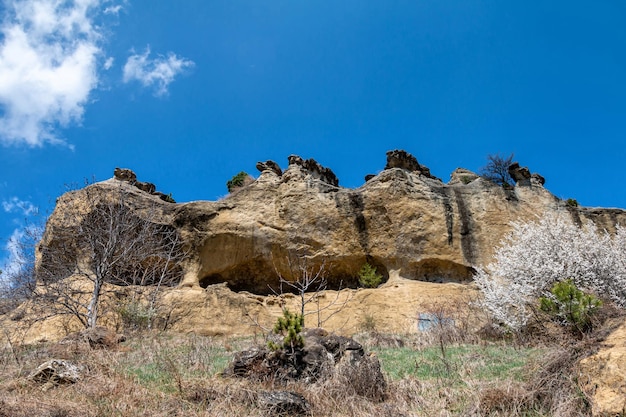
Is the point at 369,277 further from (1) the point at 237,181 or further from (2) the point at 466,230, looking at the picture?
(1) the point at 237,181

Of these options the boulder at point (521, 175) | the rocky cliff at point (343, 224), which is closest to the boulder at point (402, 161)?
the rocky cliff at point (343, 224)

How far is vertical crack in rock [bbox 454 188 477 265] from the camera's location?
67.2ft

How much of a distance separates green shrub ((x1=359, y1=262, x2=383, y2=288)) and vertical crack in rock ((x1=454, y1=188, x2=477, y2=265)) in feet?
12.4

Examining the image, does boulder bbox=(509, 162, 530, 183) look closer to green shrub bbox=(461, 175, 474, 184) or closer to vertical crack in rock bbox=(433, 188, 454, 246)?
green shrub bbox=(461, 175, 474, 184)

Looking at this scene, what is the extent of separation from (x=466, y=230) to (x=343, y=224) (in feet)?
17.5

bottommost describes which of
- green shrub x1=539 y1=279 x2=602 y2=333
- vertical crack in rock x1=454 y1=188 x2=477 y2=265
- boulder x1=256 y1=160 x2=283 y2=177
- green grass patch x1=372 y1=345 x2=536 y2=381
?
green grass patch x1=372 y1=345 x2=536 y2=381

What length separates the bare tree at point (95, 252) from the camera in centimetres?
1434

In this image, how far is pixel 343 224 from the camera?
21.3 m

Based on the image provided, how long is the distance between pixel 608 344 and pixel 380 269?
52.9 feet

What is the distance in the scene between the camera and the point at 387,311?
1819 cm

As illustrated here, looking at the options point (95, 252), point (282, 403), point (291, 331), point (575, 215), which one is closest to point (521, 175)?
point (575, 215)

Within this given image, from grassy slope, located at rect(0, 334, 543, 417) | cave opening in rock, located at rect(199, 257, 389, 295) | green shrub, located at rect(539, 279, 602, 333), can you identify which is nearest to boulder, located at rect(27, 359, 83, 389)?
grassy slope, located at rect(0, 334, 543, 417)

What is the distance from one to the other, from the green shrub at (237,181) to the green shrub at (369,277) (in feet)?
30.0

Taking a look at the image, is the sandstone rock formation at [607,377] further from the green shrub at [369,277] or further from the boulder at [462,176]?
the boulder at [462,176]
